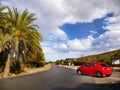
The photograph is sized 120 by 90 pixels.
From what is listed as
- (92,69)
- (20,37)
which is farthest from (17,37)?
(92,69)

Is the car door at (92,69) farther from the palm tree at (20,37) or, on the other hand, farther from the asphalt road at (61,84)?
the palm tree at (20,37)

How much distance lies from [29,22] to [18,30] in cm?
302

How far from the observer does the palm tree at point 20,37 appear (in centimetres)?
3522

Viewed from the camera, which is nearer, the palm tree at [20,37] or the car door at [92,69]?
the car door at [92,69]

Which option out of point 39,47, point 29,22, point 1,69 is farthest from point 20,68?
point 29,22

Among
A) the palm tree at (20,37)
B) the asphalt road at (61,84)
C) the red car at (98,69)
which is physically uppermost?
the palm tree at (20,37)

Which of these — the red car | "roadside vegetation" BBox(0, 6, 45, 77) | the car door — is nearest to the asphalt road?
the red car

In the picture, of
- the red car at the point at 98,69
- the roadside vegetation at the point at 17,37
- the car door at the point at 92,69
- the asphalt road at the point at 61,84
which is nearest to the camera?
the asphalt road at the point at 61,84

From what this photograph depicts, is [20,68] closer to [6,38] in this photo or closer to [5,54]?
[5,54]

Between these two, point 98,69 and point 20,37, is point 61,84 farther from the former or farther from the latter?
point 20,37

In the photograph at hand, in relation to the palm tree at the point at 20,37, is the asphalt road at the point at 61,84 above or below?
below

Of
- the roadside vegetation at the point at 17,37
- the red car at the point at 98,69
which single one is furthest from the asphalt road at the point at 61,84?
the roadside vegetation at the point at 17,37

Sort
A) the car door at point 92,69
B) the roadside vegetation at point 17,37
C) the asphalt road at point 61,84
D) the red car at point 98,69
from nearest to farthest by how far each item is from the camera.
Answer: the asphalt road at point 61,84, the red car at point 98,69, the car door at point 92,69, the roadside vegetation at point 17,37

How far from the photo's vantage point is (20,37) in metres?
36.1
